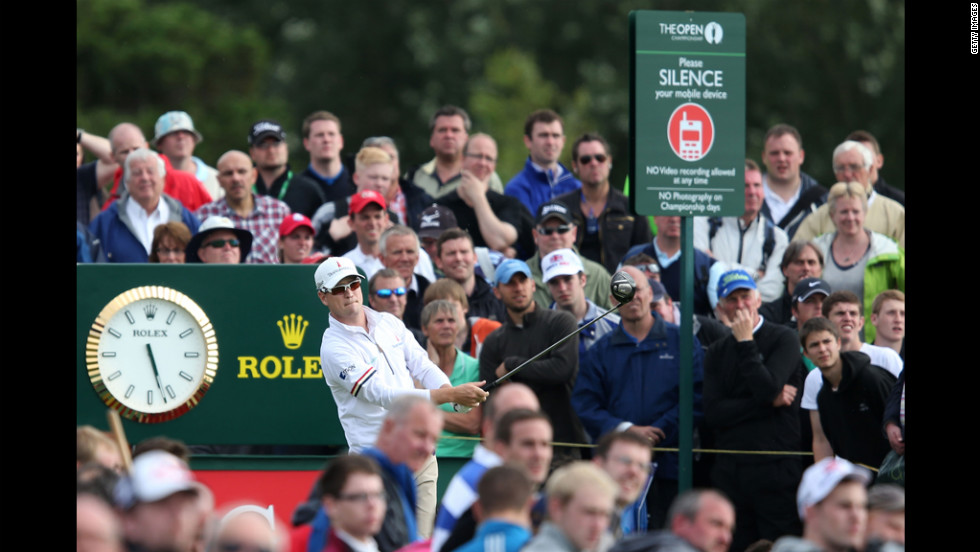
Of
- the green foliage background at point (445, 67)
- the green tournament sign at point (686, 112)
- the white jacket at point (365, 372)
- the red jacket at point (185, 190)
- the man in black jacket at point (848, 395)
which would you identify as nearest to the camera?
the white jacket at point (365, 372)

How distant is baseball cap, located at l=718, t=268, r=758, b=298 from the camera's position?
11.4 m

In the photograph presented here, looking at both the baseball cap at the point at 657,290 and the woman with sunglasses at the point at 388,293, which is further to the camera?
the baseball cap at the point at 657,290

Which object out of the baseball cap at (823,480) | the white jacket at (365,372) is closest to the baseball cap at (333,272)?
the white jacket at (365,372)

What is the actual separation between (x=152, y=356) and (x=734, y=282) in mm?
3852

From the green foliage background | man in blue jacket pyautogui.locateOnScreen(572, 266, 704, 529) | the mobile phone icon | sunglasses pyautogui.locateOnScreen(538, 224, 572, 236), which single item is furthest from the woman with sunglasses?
the green foliage background

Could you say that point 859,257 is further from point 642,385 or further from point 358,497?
point 358,497

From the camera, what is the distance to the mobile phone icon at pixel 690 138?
1031cm

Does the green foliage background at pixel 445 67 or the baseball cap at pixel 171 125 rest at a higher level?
the green foliage background at pixel 445 67

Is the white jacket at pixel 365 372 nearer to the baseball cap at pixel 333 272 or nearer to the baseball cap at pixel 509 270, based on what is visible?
the baseball cap at pixel 333 272

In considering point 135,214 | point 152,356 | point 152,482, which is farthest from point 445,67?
point 152,482

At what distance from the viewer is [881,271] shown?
40.2 feet

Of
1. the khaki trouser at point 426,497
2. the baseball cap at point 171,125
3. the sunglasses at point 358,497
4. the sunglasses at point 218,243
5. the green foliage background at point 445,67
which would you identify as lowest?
the khaki trouser at point 426,497

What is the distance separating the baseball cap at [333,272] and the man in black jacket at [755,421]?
2.62 meters
